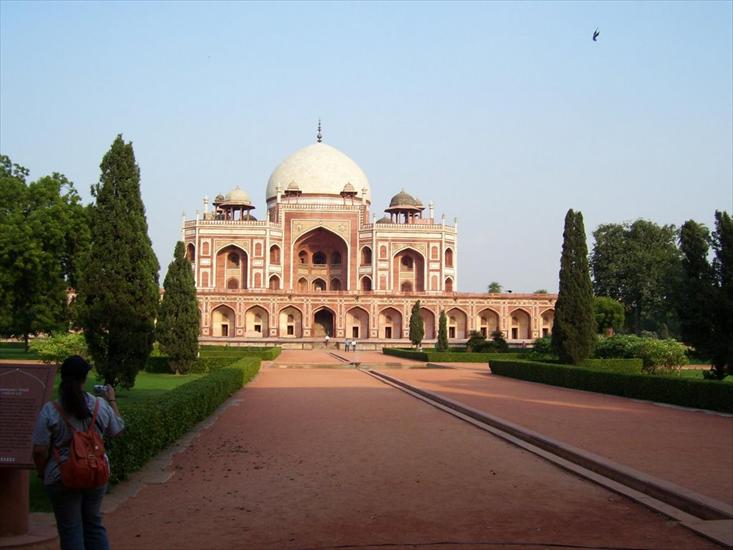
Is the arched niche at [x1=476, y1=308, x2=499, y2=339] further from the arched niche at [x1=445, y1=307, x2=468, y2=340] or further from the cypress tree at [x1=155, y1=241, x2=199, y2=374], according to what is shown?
the cypress tree at [x1=155, y1=241, x2=199, y2=374]

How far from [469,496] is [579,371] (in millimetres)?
10585

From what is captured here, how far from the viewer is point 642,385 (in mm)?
12805

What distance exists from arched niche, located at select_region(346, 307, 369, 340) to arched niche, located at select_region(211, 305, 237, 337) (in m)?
6.19

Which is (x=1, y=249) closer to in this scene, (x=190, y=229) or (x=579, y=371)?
(x=579, y=371)

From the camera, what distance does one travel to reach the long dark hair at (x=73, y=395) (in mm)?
3316

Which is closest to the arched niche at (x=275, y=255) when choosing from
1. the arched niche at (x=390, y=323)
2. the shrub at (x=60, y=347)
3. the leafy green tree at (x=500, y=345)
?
the arched niche at (x=390, y=323)

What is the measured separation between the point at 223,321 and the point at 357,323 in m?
7.31

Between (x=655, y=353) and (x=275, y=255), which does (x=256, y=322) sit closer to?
(x=275, y=255)

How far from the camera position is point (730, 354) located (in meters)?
13.5

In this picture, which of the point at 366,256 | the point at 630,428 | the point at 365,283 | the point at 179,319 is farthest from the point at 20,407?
the point at 366,256

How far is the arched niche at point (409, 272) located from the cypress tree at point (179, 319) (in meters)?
26.6

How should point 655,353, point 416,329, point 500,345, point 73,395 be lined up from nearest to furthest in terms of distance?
point 73,395 < point 655,353 < point 500,345 < point 416,329

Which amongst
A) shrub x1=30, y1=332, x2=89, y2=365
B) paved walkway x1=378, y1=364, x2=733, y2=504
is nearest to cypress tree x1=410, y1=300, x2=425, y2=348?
paved walkway x1=378, y1=364, x2=733, y2=504

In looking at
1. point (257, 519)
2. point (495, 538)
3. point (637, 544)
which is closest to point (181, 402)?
point (257, 519)
